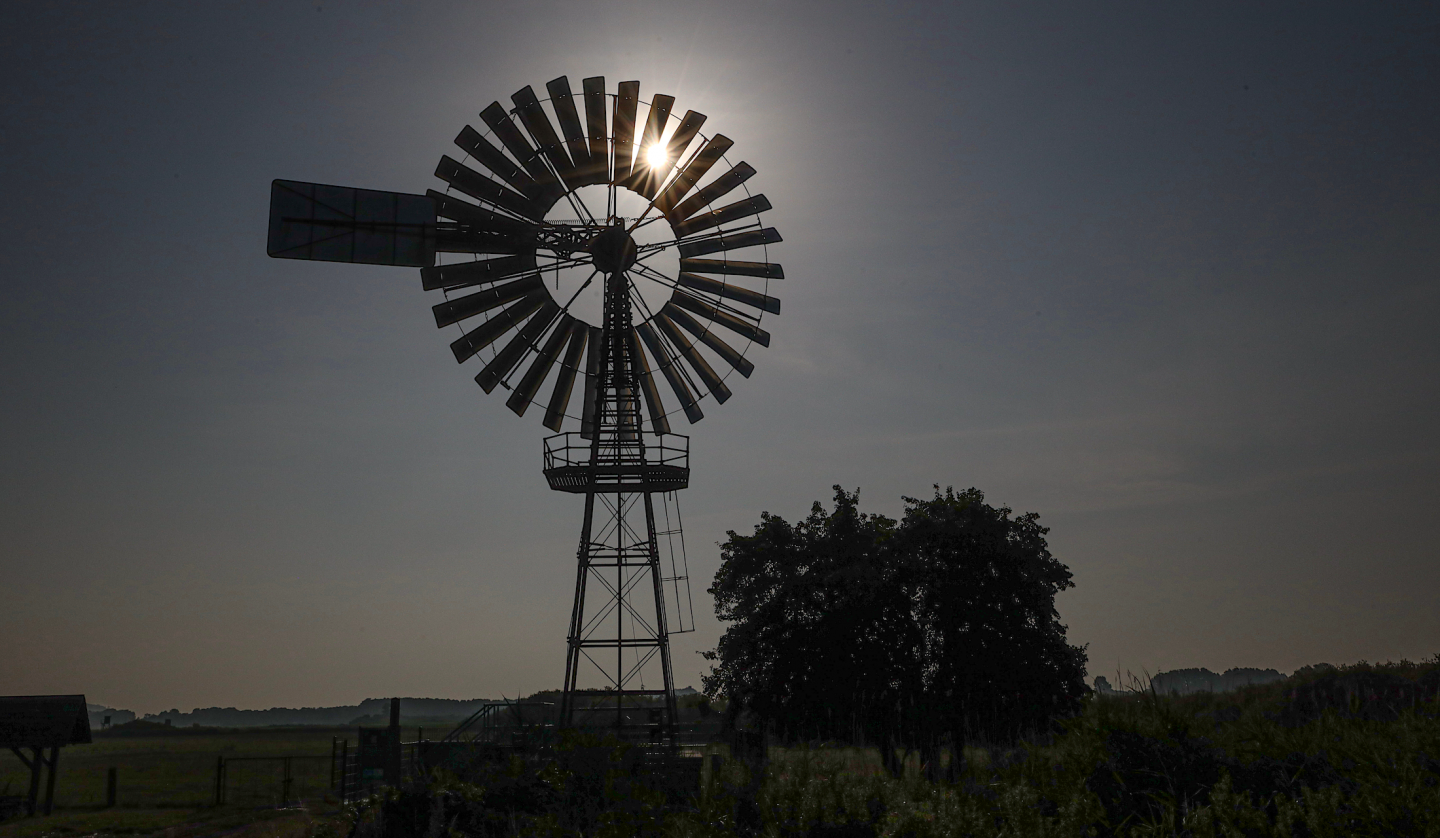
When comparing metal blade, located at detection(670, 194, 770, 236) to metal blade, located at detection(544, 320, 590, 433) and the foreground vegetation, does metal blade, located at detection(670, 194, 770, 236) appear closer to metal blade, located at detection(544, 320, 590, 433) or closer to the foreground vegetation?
metal blade, located at detection(544, 320, 590, 433)

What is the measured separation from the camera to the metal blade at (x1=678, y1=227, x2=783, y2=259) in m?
24.0

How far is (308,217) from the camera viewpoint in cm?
2008

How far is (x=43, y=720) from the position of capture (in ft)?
108

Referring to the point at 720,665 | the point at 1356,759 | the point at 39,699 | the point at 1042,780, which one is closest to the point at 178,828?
the point at 39,699

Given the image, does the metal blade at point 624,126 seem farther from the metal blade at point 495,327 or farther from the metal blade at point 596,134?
the metal blade at point 495,327

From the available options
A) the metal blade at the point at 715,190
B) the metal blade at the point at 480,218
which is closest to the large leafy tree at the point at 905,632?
the metal blade at the point at 715,190

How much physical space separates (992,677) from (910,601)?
12.1ft

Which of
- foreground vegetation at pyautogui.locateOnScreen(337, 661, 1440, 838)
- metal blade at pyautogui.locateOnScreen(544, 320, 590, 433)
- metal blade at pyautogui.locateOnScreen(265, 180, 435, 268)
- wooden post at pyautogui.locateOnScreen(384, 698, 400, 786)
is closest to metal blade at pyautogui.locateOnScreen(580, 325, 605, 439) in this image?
metal blade at pyautogui.locateOnScreen(544, 320, 590, 433)

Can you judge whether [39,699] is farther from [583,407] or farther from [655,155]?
[655,155]

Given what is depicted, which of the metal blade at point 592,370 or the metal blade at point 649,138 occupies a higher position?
the metal blade at point 649,138

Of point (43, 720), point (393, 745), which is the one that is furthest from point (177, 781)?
point (393, 745)

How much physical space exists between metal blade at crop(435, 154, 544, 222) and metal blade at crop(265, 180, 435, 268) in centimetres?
122

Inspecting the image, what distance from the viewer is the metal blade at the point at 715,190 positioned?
76.8ft

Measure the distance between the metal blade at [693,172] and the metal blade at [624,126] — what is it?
4.02ft
